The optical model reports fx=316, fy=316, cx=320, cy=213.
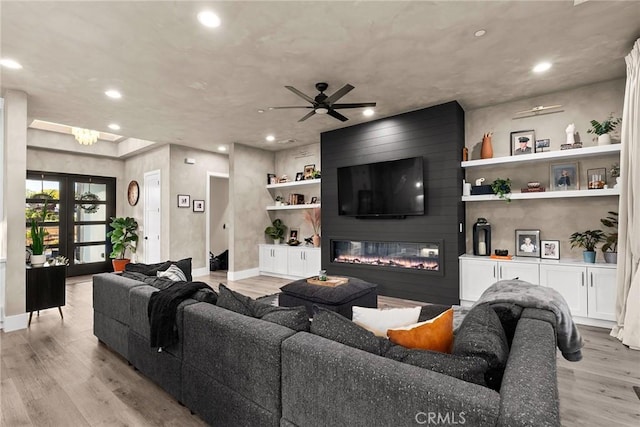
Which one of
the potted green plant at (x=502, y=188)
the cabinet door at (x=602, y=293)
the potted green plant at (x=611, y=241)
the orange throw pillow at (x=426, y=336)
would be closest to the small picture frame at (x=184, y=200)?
the potted green plant at (x=502, y=188)

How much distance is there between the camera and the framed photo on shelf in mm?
4281

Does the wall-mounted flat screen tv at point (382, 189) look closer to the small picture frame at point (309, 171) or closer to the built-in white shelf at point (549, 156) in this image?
the built-in white shelf at point (549, 156)

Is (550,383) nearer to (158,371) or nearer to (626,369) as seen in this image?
(158,371)

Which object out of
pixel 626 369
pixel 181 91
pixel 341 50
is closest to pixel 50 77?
pixel 181 91

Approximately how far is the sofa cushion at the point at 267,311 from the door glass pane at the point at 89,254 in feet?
22.8

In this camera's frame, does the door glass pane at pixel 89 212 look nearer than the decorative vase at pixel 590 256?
No

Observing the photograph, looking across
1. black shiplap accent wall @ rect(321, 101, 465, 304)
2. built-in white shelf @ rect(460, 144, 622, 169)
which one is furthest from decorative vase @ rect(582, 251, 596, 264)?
black shiplap accent wall @ rect(321, 101, 465, 304)

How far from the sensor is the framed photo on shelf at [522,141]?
4281mm

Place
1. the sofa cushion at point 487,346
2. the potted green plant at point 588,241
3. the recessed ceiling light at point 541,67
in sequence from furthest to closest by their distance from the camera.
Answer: the potted green plant at point 588,241, the recessed ceiling light at point 541,67, the sofa cushion at point 487,346

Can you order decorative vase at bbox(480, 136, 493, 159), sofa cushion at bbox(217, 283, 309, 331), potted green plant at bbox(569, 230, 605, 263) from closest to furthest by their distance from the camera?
sofa cushion at bbox(217, 283, 309, 331) < potted green plant at bbox(569, 230, 605, 263) < decorative vase at bbox(480, 136, 493, 159)

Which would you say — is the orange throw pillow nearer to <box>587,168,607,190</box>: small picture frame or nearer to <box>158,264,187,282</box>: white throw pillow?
<box>158,264,187,282</box>: white throw pillow

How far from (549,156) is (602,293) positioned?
1.68m

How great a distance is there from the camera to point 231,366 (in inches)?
67.8

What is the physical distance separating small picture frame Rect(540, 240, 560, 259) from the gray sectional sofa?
293cm
